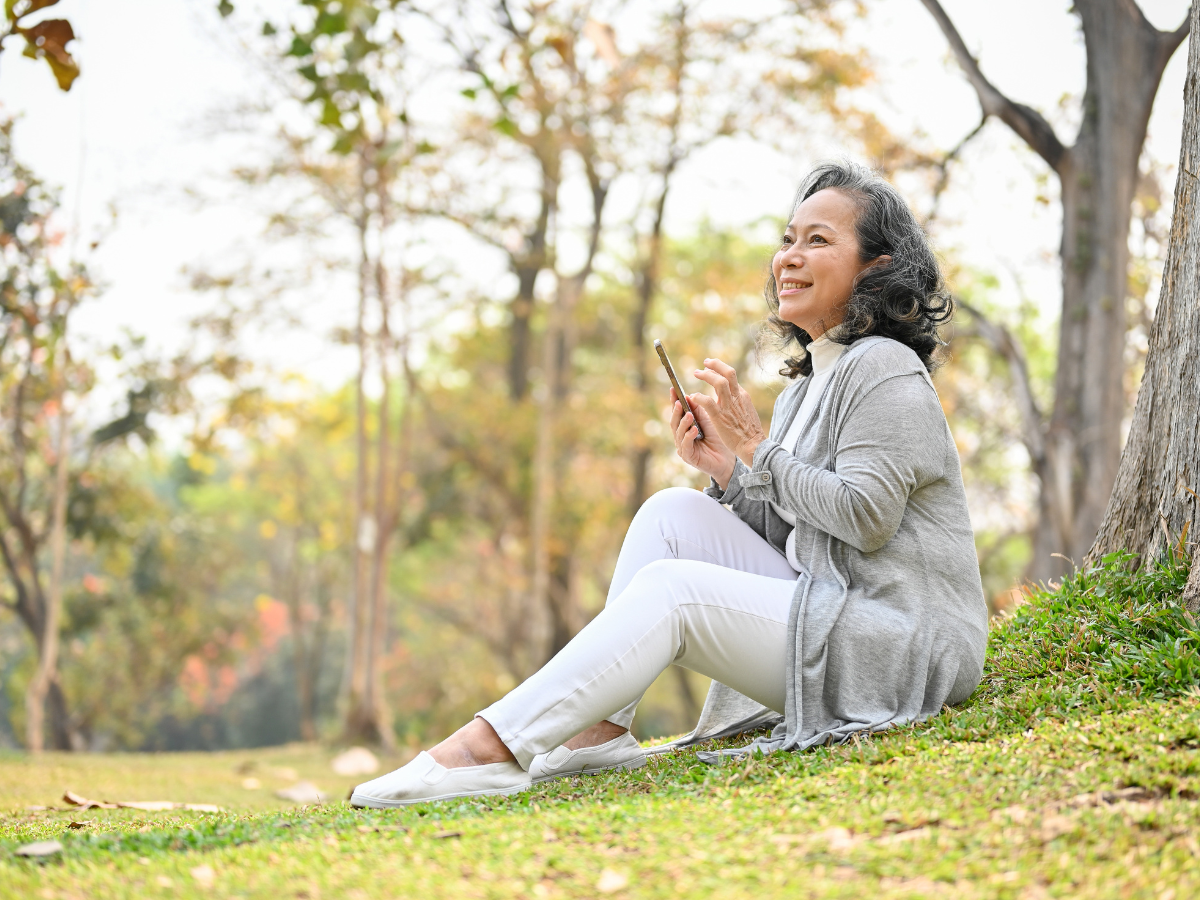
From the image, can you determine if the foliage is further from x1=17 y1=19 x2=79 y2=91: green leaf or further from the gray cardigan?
Answer: the gray cardigan

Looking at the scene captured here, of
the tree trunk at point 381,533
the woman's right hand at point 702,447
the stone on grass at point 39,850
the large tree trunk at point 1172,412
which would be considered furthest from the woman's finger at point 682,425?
the tree trunk at point 381,533

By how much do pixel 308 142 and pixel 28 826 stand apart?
9473 mm

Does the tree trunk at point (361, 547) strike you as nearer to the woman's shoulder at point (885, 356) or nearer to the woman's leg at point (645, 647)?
the woman's leg at point (645, 647)

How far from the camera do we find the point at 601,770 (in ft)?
8.11

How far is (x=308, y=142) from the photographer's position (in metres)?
10.9

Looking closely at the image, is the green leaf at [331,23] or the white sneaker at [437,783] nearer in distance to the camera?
the white sneaker at [437,783]

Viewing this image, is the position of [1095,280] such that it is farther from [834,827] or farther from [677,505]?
[834,827]

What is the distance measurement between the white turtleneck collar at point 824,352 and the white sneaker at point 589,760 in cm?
104

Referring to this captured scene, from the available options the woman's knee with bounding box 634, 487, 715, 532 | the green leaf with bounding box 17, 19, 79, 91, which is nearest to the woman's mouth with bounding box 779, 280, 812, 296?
the woman's knee with bounding box 634, 487, 715, 532

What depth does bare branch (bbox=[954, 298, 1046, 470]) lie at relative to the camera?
6871 mm

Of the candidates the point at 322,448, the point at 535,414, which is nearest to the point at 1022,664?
the point at 535,414

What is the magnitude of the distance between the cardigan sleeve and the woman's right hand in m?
0.29

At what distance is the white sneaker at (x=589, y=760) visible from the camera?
2.34m

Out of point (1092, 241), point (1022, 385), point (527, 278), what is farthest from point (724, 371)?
point (527, 278)
